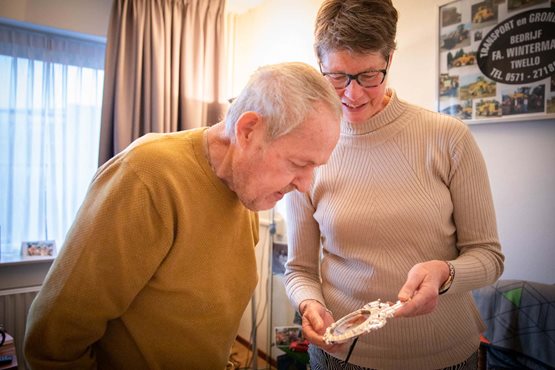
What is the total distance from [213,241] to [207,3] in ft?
9.06

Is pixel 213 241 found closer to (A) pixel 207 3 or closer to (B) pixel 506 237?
(B) pixel 506 237

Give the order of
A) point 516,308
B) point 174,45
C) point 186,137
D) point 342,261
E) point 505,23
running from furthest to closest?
point 174,45 < point 505,23 < point 516,308 < point 342,261 < point 186,137

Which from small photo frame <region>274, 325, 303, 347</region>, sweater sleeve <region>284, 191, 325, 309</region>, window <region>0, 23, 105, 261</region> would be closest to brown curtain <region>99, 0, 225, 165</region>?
window <region>0, 23, 105, 261</region>

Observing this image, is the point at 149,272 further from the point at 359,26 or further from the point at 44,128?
the point at 44,128

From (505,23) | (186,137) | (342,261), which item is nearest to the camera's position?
(186,137)

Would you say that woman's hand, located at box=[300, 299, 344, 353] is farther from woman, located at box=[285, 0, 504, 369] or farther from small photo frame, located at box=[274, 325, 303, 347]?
small photo frame, located at box=[274, 325, 303, 347]

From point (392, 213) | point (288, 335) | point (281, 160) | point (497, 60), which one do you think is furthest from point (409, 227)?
point (288, 335)

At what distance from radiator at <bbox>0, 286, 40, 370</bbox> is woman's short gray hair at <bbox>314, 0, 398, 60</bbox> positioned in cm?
273

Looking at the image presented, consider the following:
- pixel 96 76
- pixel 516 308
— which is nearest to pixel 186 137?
pixel 516 308

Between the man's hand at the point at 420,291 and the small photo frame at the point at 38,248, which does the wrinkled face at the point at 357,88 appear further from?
the small photo frame at the point at 38,248

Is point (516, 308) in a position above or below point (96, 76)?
below

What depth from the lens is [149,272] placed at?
2.54 feet

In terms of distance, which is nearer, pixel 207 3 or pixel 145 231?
pixel 145 231

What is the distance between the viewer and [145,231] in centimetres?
75
